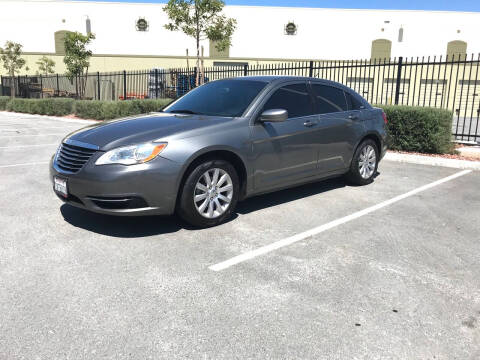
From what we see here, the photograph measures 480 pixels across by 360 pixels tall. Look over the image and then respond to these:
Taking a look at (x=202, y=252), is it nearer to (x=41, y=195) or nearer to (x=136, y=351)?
(x=136, y=351)

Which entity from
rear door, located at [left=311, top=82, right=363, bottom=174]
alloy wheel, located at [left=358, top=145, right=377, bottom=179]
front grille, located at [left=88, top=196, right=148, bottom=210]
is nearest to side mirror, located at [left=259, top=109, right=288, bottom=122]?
rear door, located at [left=311, top=82, right=363, bottom=174]

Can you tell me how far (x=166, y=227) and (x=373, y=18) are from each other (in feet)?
132

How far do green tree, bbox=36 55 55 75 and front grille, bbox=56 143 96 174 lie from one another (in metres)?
34.0

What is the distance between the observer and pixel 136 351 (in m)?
2.50

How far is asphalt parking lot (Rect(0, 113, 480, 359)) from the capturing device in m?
2.59

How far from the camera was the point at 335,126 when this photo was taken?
5.84 m

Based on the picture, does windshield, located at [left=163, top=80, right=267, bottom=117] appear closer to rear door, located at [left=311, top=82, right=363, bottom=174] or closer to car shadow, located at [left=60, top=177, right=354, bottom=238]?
rear door, located at [left=311, top=82, right=363, bottom=174]

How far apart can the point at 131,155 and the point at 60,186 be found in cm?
90

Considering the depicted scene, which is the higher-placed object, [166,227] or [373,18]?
[373,18]

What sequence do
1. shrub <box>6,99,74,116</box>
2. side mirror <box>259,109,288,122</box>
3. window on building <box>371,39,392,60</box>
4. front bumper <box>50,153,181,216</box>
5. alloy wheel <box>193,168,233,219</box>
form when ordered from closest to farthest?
front bumper <box>50,153,181,216</box>
alloy wheel <box>193,168,233,219</box>
side mirror <box>259,109,288,122</box>
shrub <box>6,99,74,116</box>
window on building <box>371,39,392,60</box>

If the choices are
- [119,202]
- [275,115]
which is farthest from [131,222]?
[275,115]

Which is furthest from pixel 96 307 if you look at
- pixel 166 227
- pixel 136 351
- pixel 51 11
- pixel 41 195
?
pixel 51 11

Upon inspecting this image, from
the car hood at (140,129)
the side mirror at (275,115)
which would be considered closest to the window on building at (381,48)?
the side mirror at (275,115)

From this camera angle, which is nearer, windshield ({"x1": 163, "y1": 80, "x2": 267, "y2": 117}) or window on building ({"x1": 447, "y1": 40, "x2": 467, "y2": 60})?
windshield ({"x1": 163, "y1": 80, "x2": 267, "y2": 117})
